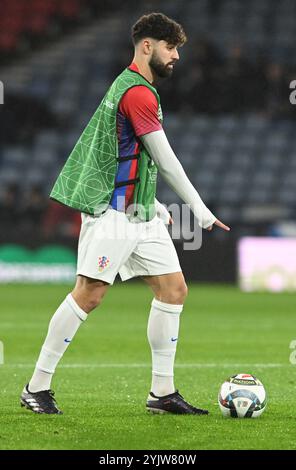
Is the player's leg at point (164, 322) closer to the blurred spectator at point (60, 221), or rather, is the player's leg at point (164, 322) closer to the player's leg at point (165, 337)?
the player's leg at point (165, 337)

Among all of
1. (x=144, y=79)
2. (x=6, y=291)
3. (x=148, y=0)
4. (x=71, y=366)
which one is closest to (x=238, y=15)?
(x=148, y=0)

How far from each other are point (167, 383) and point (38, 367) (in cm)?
72

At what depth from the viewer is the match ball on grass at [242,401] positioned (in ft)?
19.3

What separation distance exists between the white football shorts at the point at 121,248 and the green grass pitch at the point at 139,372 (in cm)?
77

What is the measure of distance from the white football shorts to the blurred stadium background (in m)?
11.8

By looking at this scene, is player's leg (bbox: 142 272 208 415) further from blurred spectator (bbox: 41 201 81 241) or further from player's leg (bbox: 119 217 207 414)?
blurred spectator (bbox: 41 201 81 241)

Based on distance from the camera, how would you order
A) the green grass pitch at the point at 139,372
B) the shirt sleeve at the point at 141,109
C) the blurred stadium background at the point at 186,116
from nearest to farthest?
the green grass pitch at the point at 139,372, the shirt sleeve at the point at 141,109, the blurred stadium background at the point at 186,116

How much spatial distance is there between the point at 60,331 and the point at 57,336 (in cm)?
3

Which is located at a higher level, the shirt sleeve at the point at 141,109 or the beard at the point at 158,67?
the beard at the point at 158,67

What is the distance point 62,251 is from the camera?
18.8 meters

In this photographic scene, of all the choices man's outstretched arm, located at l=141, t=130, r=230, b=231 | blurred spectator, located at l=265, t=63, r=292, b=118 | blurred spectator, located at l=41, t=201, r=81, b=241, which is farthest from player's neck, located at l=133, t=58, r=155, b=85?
blurred spectator, located at l=265, t=63, r=292, b=118

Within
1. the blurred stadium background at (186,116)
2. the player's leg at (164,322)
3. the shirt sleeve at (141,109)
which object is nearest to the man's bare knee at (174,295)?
the player's leg at (164,322)

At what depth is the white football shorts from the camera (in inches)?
234

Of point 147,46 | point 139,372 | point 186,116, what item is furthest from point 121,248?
point 186,116
